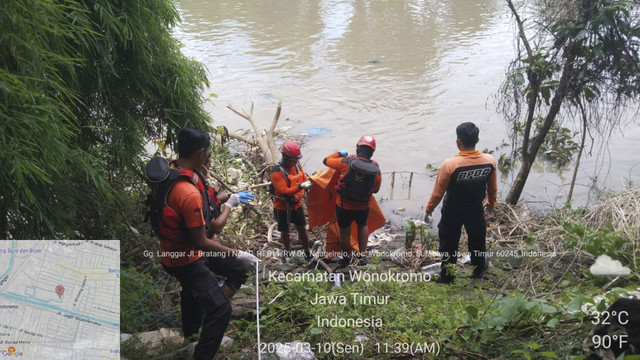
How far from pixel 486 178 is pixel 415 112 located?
25.2ft

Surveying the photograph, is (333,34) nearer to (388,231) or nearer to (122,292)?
(388,231)

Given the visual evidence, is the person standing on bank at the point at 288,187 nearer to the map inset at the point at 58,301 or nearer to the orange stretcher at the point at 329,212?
the orange stretcher at the point at 329,212

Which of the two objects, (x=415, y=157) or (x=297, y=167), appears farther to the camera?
(x=415, y=157)

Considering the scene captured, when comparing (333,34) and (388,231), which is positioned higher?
(333,34)

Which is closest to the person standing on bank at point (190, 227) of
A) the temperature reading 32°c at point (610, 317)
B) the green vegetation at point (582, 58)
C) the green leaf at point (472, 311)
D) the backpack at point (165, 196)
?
the backpack at point (165, 196)

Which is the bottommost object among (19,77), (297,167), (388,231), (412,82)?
(388,231)

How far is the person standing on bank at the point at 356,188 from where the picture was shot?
5.05 metres

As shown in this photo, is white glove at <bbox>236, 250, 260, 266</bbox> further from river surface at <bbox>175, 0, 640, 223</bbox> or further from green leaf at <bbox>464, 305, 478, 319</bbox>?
river surface at <bbox>175, 0, 640, 223</bbox>

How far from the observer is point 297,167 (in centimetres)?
557

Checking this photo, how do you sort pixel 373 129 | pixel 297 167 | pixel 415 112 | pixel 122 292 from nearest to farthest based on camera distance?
pixel 122 292 → pixel 297 167 → pixel 373 129 → pixel 415 112

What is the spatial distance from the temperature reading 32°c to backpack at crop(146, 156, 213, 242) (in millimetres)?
2513

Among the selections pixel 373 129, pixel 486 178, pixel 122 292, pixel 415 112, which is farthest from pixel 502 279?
pixel 415 112

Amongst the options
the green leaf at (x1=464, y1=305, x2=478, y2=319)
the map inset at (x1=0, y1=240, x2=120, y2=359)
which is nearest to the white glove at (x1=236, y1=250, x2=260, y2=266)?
the map inset at (x1=0, y1=240, x2=120, y2=359)

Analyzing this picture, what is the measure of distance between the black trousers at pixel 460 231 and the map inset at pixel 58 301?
10.8ft
